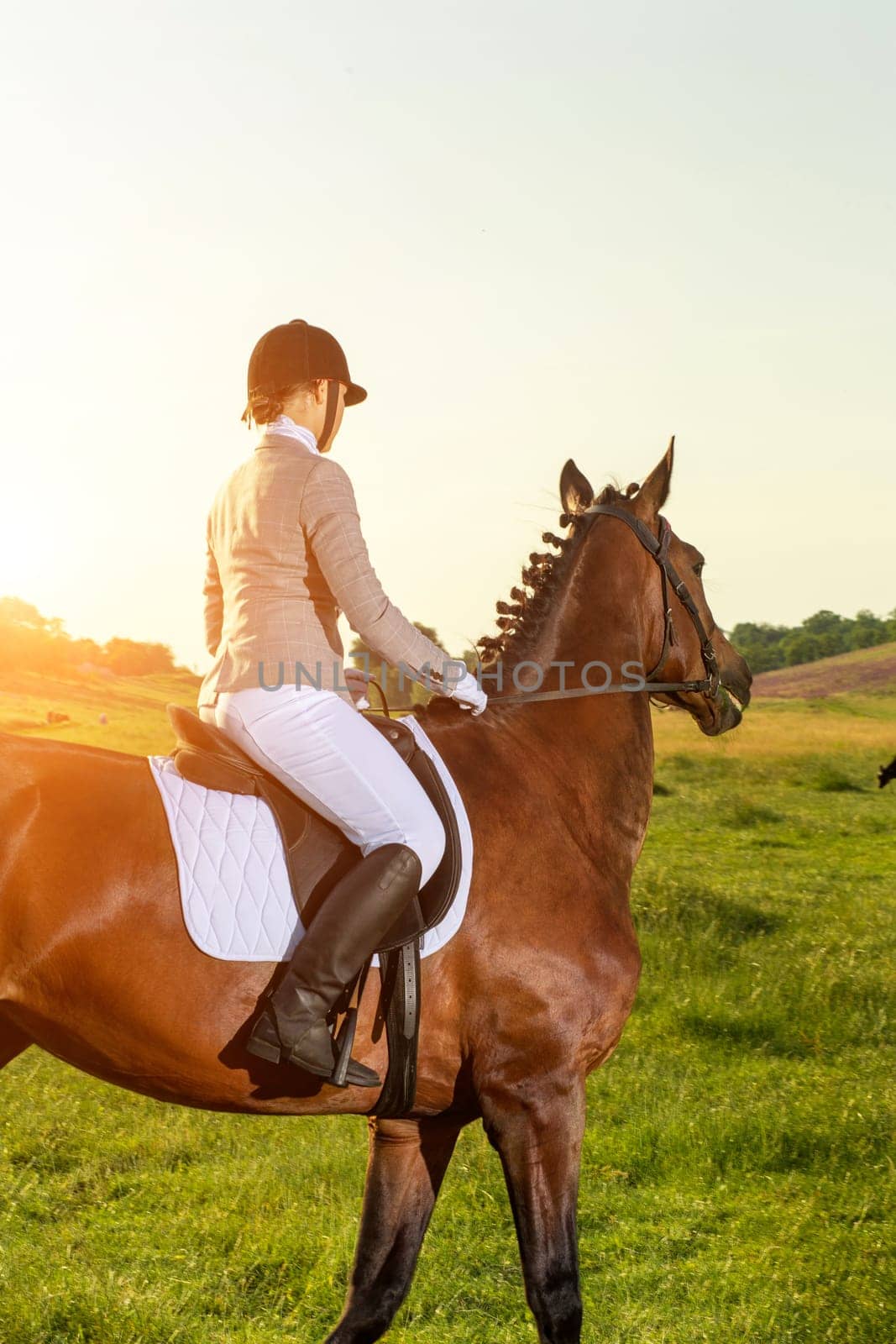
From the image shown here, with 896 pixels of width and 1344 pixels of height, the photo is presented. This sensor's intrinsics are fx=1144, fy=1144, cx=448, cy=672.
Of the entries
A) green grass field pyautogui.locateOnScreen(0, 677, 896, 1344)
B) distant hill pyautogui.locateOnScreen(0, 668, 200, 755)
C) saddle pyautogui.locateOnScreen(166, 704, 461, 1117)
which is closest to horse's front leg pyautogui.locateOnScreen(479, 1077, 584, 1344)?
saddle pyautogui.locateOnScreen(166, 704, 461, 1117)

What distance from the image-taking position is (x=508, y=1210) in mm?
5066

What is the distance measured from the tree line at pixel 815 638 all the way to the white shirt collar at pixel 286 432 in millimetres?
59178

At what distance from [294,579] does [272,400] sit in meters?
0.59

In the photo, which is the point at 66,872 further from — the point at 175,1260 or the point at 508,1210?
the point at 508,1210

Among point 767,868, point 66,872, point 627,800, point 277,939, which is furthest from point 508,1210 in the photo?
A: point 767,868

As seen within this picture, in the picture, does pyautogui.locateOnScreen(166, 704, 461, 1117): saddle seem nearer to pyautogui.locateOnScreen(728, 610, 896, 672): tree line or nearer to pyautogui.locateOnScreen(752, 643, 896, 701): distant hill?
pyautogui.locateOnScreen(752, 643, 896, 701): distant hill

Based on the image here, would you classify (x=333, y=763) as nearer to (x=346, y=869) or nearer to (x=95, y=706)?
(x=346, y=869)

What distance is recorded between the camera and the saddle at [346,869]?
3293 mm

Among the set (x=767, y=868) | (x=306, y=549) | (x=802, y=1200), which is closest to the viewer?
(x=306, y=549)

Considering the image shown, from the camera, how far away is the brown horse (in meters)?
3.16

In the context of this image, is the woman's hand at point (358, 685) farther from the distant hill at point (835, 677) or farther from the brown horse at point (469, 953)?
the distant hill at point (835, 677)

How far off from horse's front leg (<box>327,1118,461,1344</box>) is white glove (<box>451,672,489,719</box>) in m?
1.42

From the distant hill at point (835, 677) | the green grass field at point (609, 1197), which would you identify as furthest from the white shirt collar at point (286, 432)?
the distant hill at point (835, 677)

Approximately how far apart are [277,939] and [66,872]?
0.61 metres
